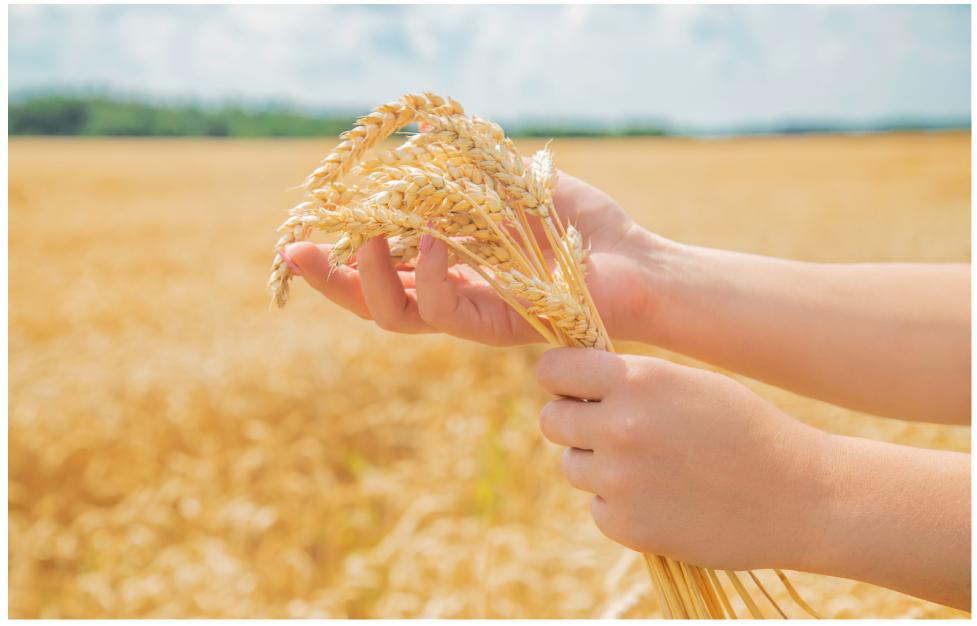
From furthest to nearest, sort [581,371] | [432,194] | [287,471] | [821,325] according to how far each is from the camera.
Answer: [287,471]
[821,325]
[581,371]
[432,194]

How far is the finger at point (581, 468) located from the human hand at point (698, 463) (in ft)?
0.08

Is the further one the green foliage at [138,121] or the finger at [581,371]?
the green foliage at [138,121]

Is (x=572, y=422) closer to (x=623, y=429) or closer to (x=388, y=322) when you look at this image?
(x=623, y=429)

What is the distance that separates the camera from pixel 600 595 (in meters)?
2.11

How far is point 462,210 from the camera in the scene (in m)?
0.94

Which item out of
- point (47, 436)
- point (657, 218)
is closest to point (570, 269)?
point (47, 436)

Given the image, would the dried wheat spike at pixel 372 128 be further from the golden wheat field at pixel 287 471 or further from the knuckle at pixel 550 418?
the golden wheat field at pixel 287 471

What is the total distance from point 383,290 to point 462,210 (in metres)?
0.26

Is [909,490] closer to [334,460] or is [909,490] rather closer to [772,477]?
[772,477]

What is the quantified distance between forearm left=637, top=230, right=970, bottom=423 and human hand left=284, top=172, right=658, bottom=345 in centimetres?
5

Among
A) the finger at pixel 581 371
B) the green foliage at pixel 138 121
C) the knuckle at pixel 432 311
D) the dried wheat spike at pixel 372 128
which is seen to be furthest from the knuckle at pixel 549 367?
the green foliage at pixel 138 121

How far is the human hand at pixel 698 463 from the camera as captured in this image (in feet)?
3.13

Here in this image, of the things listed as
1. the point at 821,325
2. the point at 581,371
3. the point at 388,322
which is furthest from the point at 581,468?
the point at 821,325

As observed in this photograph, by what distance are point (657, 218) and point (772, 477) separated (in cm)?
942
